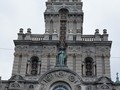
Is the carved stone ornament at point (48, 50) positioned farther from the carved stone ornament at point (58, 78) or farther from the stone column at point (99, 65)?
the stone column at point (99, 65)

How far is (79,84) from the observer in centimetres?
3116

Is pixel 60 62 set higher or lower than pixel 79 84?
higher

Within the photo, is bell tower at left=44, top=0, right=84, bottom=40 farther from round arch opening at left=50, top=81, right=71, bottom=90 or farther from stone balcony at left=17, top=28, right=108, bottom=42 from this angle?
round arch opening at left=50, top=81, right=71, bottom=90

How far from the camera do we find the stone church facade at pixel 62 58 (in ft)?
103

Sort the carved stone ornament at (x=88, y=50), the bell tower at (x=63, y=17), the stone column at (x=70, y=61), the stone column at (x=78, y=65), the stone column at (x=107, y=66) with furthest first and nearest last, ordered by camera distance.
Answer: the bell tower at (x=63, y=17) < the carved stone ornament at (x=88, y=50) < the stone column at (x=70, y=61) < the stone column at (x=78, y=65) < the stone column at (x=107, y=66)

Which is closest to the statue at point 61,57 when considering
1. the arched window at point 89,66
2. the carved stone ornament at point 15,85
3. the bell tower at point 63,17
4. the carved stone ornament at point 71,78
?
the carved stone ornament at point 71,78

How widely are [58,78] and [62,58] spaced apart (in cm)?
227

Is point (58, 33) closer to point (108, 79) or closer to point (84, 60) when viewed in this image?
point (84, 60)

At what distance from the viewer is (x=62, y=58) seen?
32.8m

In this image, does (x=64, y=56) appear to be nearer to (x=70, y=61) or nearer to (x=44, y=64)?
(x=70, y=61)

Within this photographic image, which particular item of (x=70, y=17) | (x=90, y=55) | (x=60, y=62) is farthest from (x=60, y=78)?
(x=70, y=17)

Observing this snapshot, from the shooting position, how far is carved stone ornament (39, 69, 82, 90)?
31.3m

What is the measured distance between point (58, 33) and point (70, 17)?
2.41m

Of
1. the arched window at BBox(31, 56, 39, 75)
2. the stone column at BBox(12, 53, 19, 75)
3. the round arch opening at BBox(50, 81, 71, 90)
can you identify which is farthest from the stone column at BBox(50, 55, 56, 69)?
the stone column at BBox(12, 53, 19, 75)
